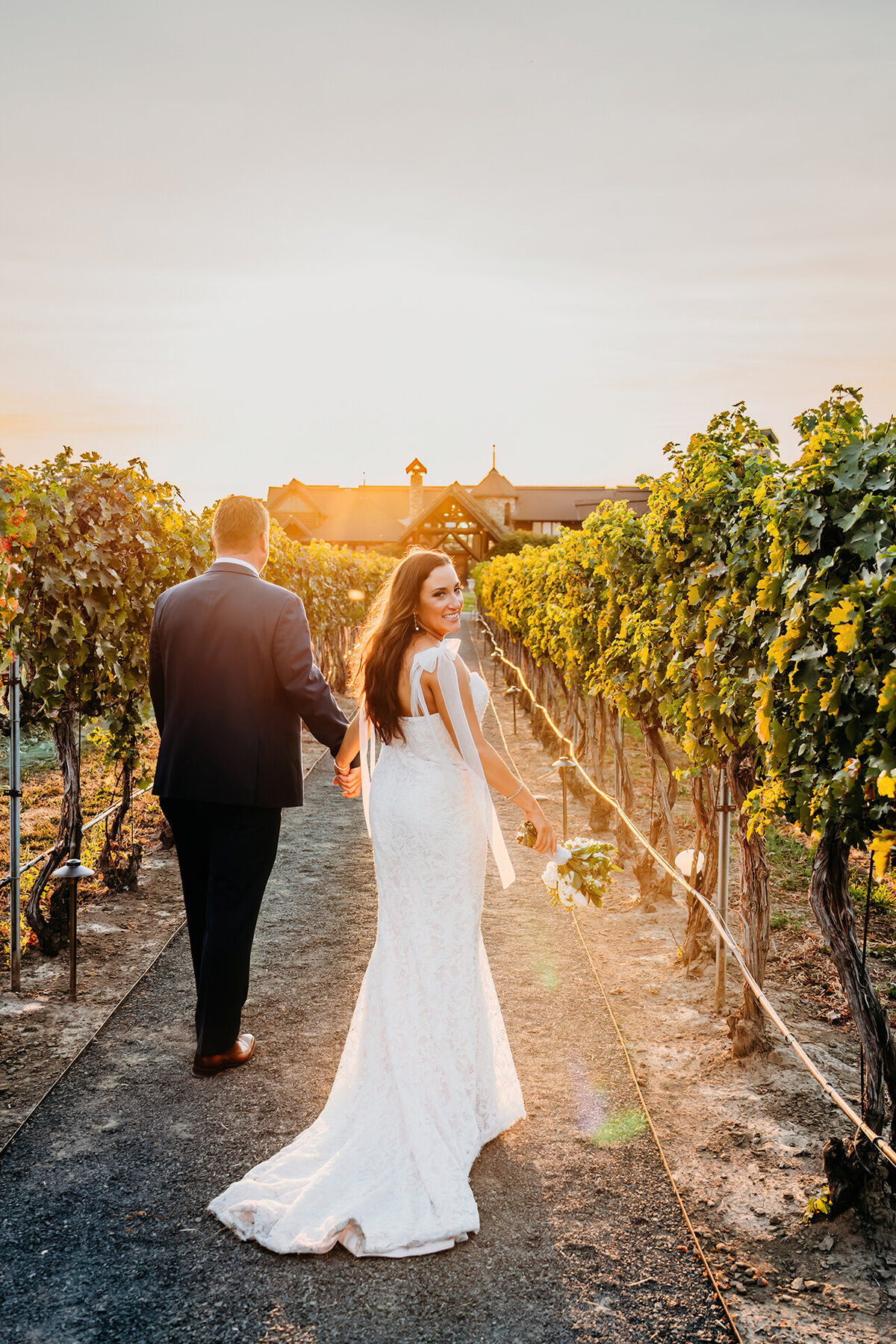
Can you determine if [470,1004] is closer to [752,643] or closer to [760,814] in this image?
[760,814]

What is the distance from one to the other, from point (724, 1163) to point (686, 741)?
1692mm

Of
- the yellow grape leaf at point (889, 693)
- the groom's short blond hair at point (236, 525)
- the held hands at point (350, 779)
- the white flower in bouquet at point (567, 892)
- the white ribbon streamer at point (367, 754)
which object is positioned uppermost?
the groom's short blond hair at point (236, 525)

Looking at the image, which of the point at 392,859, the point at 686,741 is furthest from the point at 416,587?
the point at 686,741

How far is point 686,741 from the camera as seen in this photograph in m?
4.14

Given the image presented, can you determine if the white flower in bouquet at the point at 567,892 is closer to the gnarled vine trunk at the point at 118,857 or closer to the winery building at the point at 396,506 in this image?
the gnarled vine trunk at the point at 118,857

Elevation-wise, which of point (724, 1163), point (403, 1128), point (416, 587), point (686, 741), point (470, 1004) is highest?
point (416, 587)

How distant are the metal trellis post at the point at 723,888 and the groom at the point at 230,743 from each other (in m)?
1.76

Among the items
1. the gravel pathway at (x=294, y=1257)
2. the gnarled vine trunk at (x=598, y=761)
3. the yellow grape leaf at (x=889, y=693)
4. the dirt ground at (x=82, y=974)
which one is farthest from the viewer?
the gnarled vine trunk at (x=598, y=761)

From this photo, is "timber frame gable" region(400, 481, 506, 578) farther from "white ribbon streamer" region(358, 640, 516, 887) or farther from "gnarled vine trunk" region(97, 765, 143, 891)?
"white ribbon streamer" region(358, 640, 516, 887)

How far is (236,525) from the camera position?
375 centimetres

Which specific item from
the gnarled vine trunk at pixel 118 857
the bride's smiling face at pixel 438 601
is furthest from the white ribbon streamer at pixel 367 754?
the gnarled vine trunk at pixel 118 857

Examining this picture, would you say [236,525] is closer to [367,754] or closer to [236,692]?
[236,692]

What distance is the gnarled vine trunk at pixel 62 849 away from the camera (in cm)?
499

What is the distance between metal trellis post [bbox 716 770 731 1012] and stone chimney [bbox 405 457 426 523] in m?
61.3
